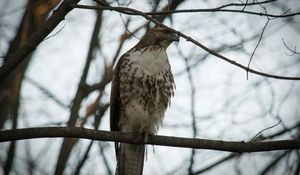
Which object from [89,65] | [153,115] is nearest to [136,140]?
[153,115]

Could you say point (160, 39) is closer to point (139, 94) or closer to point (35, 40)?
point (139, 94)

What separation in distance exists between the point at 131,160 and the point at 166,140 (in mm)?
1607

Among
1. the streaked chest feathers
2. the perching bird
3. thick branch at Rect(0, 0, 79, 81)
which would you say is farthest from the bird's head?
thick branch at Rect(0, 0, 79, 81)

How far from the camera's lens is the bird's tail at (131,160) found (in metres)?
6.04

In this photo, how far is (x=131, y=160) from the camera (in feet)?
19.8

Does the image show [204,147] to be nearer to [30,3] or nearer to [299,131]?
[299,131]

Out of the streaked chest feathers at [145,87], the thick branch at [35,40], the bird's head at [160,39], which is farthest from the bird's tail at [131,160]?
the thick branch at [35,40]

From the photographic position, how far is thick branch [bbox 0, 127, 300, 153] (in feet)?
13.6

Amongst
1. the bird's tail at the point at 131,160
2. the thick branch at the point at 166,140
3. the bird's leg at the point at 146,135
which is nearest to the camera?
the thick branch at the point at 166,140

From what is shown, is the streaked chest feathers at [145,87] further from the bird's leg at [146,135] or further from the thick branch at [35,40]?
the thick branch at [35,40]

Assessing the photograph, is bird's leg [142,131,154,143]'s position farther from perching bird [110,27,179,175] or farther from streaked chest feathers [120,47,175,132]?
streaked chest feathers [120,47,175,132]

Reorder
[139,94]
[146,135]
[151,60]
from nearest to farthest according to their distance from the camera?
[146,135] → [139,94] → [151,60]

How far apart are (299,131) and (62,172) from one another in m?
3.16

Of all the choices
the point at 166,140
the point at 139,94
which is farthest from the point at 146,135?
the point at 166,140
